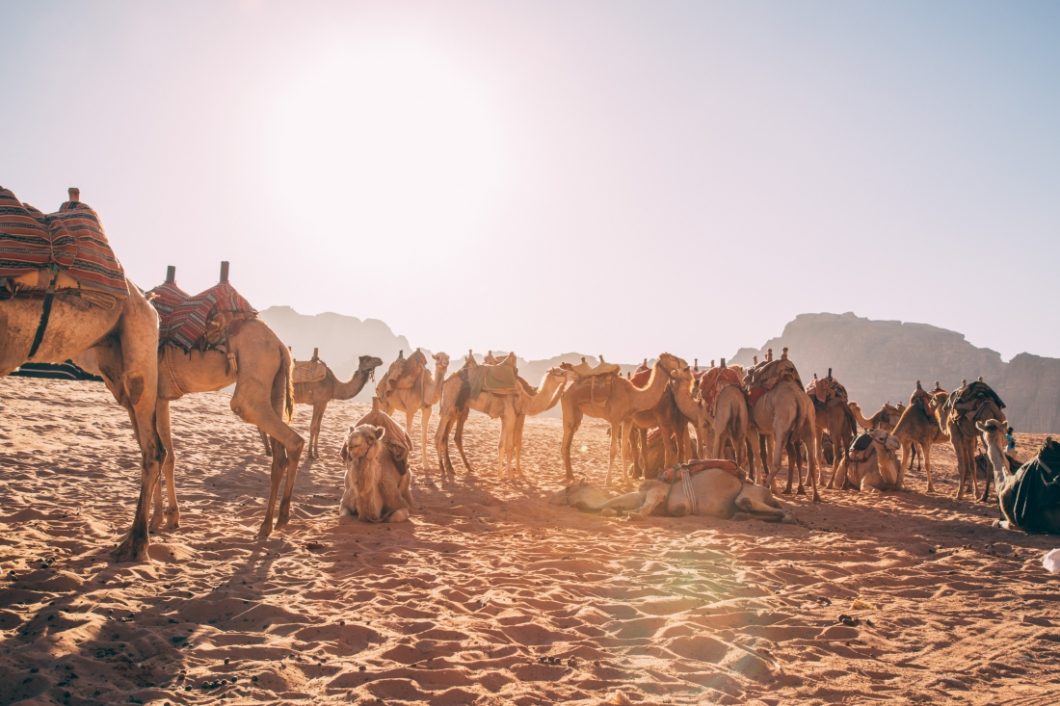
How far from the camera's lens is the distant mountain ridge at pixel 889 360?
8656cm

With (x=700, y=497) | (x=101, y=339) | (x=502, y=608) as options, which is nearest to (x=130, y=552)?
(x=101, y=339)

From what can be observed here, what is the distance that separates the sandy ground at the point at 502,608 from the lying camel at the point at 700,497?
0.40m

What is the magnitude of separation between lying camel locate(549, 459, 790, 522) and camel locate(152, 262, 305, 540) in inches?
187

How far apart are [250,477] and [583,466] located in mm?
9414

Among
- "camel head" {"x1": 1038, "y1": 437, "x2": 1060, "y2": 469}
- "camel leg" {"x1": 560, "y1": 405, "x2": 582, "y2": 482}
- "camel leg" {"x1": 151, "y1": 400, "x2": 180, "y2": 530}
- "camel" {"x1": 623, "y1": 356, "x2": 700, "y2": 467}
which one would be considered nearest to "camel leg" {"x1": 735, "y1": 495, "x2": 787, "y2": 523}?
"camel head" {"x1": 1038, "y1": 437, "x2": 1060, "y2": 469}

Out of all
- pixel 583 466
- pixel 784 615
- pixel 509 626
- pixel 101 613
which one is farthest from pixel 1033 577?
pixel 583 466

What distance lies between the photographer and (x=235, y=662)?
3.41 meters

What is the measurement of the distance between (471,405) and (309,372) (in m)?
4.38

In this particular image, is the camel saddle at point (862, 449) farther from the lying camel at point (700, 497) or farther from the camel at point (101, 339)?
the camel at point (101, 339)

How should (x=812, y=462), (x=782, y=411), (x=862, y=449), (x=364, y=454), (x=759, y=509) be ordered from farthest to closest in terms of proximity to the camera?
(x=862, y=449)
(x=782, y=411)
(x=812, y=462)
(x=759, y=509)
(x=364, y=454)

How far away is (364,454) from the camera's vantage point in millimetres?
7637

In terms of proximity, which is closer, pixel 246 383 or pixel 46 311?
pixel 46 311

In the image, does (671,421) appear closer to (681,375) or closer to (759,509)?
(681,375)

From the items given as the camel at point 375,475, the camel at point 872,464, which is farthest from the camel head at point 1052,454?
the camel at point 375,475
